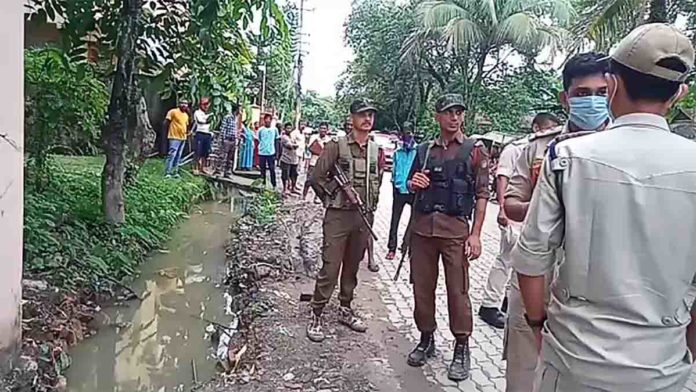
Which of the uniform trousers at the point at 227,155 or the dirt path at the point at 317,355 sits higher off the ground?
the uniform trousers at the point at 227,155

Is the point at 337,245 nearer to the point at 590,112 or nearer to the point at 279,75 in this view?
the point at 590,112

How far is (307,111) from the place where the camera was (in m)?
43.5

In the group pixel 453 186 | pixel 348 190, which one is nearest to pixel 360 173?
pixel 348 190

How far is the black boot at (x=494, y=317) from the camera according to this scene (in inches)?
213

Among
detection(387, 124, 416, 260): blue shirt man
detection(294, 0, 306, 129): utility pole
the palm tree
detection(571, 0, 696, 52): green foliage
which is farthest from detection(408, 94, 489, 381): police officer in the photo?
detection(294, 0, 306, 129): utility pole

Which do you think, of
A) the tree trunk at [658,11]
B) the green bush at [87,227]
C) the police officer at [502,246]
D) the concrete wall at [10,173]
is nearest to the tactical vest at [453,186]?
the police officer at [502,246]

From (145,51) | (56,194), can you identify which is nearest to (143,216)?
(56,194)

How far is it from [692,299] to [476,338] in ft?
11.4

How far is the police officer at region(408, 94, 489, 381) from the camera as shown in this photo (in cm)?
415

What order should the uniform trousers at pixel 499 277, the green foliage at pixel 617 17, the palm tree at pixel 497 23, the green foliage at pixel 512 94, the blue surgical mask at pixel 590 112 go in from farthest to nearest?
the green foliage at pixel 512 94 → the palm tree at pixel 497 23 → the green foliage at pixel 617 17 → the uniform trousers at pixel 499 277 → the blue surgical mask at pixel 590 112

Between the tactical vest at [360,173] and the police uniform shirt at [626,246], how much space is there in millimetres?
3065

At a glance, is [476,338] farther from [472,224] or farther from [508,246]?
[472,224]

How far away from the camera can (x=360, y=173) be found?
4875 millimetres

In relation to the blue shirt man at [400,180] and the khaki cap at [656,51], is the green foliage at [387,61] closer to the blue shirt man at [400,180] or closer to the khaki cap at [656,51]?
the blue shirt man at [400,180]
